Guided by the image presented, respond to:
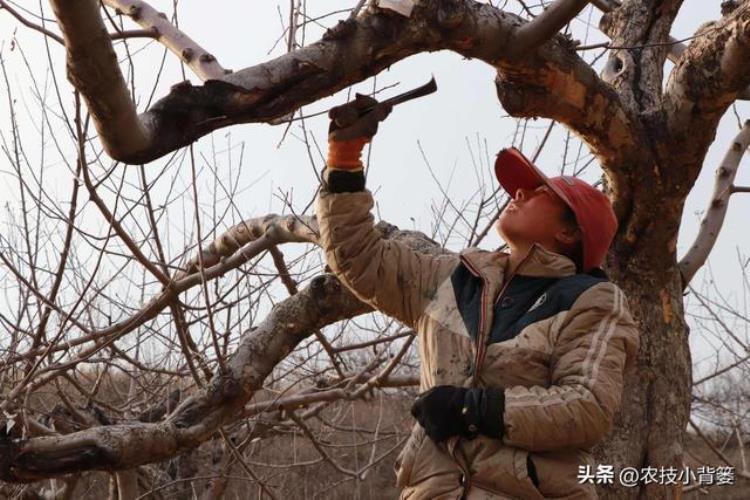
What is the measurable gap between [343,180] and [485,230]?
2.01m

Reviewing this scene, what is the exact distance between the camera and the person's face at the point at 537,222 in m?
2.50

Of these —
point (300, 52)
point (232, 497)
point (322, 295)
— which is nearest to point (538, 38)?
point (300, 52)

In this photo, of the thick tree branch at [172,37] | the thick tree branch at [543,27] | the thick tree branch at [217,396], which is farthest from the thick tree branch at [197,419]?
the thick tree branch at [543,27]

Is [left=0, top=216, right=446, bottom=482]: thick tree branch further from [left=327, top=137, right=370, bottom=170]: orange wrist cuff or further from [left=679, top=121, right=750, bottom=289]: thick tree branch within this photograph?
[left=679, top=121, right=750, bottom=289]: thick tree branch

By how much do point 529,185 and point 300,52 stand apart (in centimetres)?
70

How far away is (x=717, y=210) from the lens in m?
4.45

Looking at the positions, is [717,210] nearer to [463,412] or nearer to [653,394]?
[653,394]

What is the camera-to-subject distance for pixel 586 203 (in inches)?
99.5

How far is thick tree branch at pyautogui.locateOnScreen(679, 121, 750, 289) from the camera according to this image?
13.8ft

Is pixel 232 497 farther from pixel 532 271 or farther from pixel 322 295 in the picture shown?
pixel 532 271

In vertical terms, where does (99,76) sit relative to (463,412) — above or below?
above

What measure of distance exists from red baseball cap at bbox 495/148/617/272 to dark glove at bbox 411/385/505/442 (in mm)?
582

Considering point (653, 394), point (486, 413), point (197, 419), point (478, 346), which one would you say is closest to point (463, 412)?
point (486, 413)

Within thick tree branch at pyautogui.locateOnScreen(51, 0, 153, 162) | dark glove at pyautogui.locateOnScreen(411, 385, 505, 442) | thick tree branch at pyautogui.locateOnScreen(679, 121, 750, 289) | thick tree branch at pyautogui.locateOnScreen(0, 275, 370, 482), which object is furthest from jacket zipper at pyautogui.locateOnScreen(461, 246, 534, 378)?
thick tree branch at pyautogui.locateOnScreen(679, 121, 750, 289)
